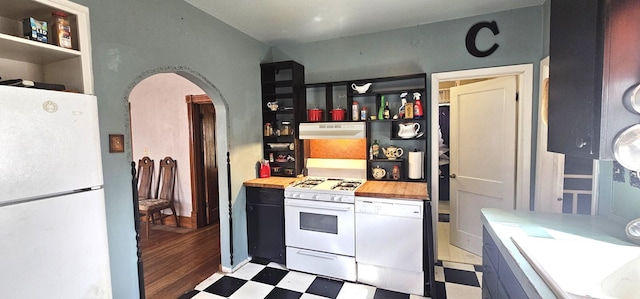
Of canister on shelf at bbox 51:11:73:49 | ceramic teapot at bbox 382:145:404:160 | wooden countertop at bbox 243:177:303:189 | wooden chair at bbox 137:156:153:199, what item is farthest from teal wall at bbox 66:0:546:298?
wooden chair at bbox 137:156:153:199

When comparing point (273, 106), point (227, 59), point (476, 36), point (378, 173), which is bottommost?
point (378, 173)

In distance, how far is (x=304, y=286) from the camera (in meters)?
2.56

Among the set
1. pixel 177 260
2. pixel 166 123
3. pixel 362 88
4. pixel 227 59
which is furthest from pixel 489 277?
pixel 166 123

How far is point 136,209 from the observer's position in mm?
1924

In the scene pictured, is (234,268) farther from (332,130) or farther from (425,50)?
(425,50)

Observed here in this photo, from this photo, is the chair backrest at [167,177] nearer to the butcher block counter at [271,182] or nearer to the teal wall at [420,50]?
the butcher block counter at [271,182]

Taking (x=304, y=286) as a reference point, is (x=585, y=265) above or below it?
above

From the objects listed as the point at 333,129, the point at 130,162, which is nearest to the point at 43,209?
the point at 130,162

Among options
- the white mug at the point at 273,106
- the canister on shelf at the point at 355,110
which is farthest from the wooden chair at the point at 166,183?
the canister on shelf at the point at 355,110

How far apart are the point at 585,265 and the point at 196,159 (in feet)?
13.5

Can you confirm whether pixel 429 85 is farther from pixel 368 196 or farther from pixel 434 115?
pixel 368 196

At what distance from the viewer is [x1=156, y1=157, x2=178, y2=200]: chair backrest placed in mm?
4059

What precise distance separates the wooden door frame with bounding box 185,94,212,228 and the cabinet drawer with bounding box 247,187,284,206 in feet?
4.70

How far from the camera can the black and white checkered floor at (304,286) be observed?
2.41 metres
